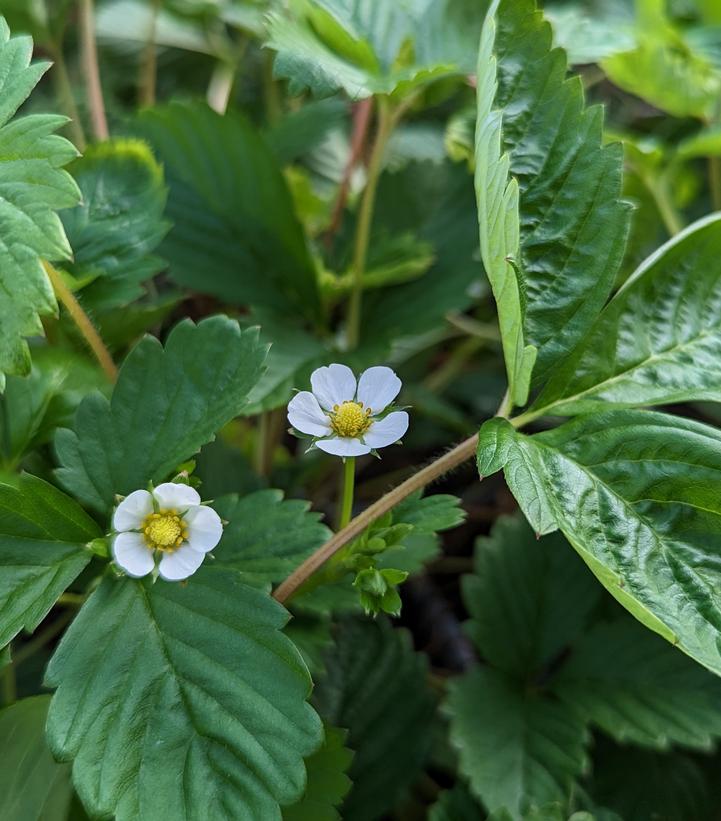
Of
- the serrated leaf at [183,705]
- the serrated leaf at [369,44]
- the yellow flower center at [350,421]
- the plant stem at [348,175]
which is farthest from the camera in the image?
the plant stem at [348,175]

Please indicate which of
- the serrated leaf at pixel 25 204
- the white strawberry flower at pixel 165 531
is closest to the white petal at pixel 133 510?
the white strawberry flower at pixel 165 531

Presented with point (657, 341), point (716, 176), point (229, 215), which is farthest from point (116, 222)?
point (716, 176)

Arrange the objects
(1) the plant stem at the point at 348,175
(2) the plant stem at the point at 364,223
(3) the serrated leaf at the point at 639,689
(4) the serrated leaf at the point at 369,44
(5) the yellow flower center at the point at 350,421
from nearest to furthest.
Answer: (5) the yellow flower center at the point at 350,421 → (4) the serrated leaf at the point at 369,44 → (3) the serrated leaf at the point at 639,689 → (2) the plant stem at the point at 364,223 → (1) the plant stem at the point at 348,175

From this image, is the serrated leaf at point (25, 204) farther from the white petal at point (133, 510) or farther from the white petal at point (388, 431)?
the white petal at point (388, 431)

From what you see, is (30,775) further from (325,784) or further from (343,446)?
(343,446)

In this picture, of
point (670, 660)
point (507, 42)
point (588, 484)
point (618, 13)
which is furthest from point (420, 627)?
point (618, 13)

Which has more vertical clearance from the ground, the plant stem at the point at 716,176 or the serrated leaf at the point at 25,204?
the serrated leaf at the point at 25,204

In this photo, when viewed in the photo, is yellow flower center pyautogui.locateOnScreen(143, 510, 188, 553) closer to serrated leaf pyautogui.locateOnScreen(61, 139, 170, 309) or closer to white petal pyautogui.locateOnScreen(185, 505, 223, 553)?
white petal pyautogui.locateOnScreen(185, 505, 223, 553)
